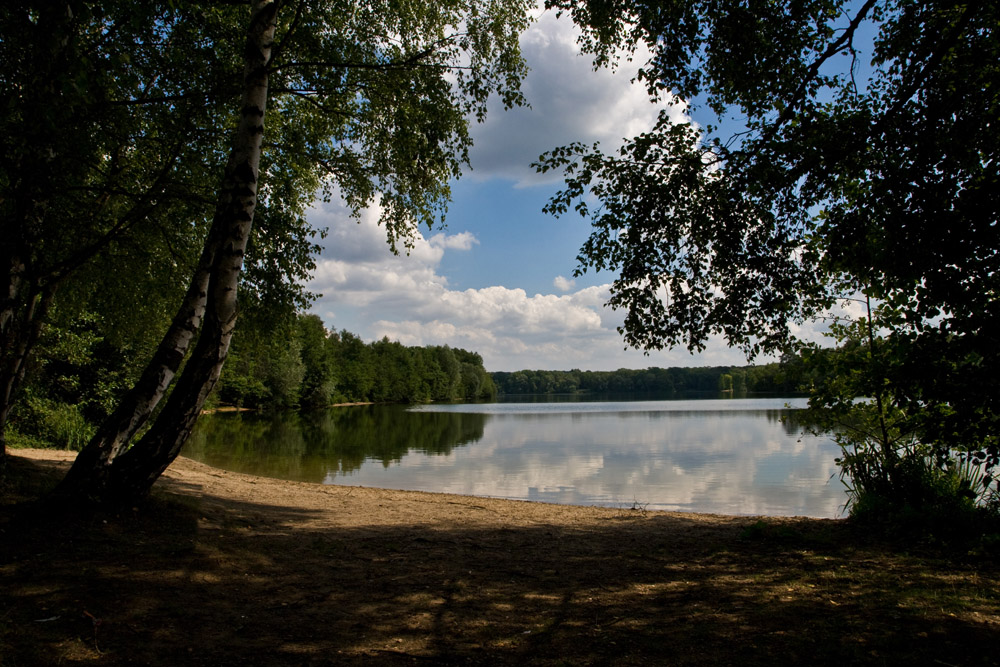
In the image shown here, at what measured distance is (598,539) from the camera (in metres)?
7.31

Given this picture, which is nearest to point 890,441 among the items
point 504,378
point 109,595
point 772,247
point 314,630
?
point 772,247

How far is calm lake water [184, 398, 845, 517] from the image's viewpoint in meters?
14.2

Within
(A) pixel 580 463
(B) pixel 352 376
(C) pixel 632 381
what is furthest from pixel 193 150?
(C) pixel 632 381

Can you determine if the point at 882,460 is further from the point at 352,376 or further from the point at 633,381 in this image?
the point at 633,381

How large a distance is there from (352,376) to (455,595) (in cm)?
8733

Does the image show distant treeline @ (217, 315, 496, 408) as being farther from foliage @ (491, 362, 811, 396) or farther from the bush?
foliage @ (491, 362, 811, 396)

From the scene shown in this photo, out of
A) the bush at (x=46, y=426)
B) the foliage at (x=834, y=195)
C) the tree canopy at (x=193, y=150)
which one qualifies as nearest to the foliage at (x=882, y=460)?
the foliage at (x=834, y=195)

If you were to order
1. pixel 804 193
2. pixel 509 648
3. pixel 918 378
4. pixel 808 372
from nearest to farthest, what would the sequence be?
pixel 509 648 < pixel 918 378 < pixel 804 193 < pixel 808 372

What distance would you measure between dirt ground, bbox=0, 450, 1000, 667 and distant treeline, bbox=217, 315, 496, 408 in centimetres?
1913

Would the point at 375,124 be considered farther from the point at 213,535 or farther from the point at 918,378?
the point at 918,378

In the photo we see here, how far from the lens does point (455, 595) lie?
4.67 metres

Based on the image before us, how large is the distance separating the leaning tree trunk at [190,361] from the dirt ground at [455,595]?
405 millimetres

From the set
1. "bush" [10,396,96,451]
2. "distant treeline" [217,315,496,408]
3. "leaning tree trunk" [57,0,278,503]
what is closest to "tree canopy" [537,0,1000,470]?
"leaning tree trunk" [57,0,278,503]

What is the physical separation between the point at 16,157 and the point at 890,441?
11.7 meters
